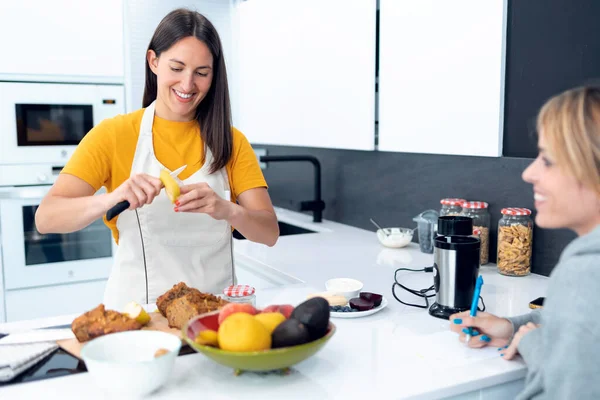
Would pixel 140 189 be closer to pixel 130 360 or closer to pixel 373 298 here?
pixel 130 360

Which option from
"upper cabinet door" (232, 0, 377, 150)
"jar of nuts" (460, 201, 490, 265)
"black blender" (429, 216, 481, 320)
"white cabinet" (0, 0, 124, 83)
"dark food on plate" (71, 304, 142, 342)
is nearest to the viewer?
"dark food on plate" (71, 304, 142, 342)

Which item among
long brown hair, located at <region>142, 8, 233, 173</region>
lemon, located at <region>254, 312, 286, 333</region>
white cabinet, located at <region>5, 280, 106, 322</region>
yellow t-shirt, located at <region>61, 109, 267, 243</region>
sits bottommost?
white cabinet, located at <region>5, 280, 106, 322</region>

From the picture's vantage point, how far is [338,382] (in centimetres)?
104

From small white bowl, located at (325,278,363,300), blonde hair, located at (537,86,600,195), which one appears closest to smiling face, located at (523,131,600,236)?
blonde hair, located at (537,86,600,195)

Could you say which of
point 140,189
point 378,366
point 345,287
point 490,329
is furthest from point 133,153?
point 490,329

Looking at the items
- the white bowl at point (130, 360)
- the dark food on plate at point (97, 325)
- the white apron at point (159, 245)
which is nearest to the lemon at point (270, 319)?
the white bowl at point (130, 360)

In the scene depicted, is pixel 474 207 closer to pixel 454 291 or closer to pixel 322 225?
pixel 454 291

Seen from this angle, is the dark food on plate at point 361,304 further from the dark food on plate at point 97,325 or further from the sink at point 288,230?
the sink at point 288,230

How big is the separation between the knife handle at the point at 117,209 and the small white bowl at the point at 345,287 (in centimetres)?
55

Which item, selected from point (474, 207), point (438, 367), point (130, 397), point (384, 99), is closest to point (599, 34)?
point (474, 207)

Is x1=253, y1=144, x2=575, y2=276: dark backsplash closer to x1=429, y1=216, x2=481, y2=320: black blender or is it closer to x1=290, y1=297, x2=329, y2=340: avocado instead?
x1=429, y1=216, x2=481, y2=320: black blender

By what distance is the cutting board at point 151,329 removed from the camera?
3.71 feet

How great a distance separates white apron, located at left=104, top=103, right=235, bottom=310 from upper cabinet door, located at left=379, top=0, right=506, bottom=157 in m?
0.69

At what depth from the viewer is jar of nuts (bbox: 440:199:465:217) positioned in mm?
1967
